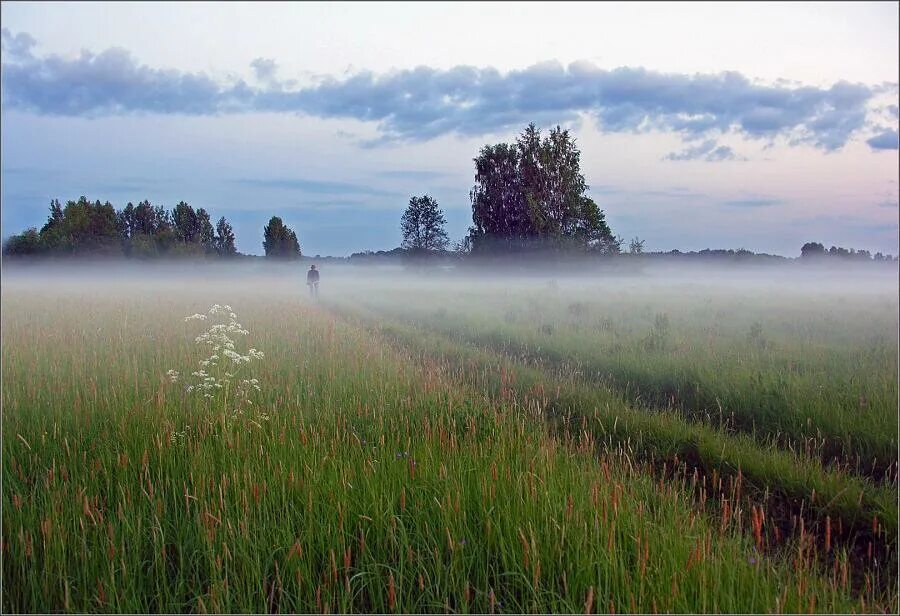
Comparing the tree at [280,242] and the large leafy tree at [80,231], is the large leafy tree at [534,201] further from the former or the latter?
the large leafy tree at [80,231]

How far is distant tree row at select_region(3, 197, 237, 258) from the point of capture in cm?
5206

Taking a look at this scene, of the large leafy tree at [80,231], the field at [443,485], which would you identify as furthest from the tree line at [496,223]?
the field at [443,485]

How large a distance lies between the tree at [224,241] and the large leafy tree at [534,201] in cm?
3303

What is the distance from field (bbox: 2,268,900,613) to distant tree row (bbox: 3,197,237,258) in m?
43.2

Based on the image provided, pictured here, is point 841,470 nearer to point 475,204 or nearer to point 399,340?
point 399,340

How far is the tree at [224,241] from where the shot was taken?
243 feet

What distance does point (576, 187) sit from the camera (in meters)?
60.5

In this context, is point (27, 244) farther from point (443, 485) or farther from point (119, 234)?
point (443, 485)

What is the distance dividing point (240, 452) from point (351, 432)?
4.37 ft

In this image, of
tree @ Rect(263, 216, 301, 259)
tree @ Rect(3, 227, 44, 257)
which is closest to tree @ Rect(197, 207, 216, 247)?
tree @ Rect(263, 216, 301, 259)

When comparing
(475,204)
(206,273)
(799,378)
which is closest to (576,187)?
(475,204)

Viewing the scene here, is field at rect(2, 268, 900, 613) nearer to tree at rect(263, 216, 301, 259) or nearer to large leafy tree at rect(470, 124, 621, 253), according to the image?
large leafy tree at rect(470, 124, 621, 253)

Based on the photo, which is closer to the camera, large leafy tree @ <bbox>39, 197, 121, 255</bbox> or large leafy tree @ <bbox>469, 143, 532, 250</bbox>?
large leafy tree @ <bbox>39, 197, 121, 255</bbox>

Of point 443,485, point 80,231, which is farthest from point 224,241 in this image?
point 443,485
